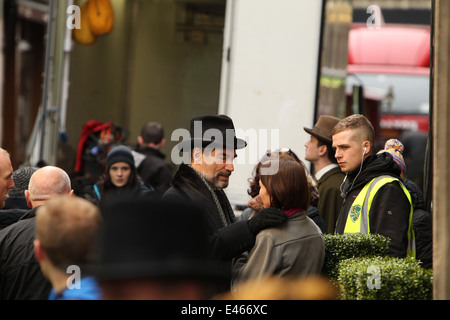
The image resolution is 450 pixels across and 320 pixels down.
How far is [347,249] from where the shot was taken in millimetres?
4672

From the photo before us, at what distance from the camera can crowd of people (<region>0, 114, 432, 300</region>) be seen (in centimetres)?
263

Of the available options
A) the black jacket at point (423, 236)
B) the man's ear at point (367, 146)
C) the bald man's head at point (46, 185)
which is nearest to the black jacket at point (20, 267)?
the bald man's head at point (46, 185)

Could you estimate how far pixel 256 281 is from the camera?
4219 millimetres

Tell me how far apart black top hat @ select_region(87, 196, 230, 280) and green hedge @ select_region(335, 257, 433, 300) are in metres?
1.56

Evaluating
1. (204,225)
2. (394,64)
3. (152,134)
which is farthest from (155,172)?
(394,64)

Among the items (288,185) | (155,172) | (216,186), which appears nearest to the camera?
(288,185)

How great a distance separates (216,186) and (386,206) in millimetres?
1056

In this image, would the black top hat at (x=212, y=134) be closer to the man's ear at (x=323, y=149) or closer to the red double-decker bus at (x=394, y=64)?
the man's ear at (x=323, y=149)

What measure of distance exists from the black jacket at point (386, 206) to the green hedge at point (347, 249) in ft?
1.13

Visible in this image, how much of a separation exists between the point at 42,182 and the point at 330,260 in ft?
5.62

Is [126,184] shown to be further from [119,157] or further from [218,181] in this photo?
[218,181]

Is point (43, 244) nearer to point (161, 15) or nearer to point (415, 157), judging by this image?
point (161, 15)

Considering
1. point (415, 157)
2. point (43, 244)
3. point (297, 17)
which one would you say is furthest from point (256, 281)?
point (415, 157)

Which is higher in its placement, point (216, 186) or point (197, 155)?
point (197, 155)
